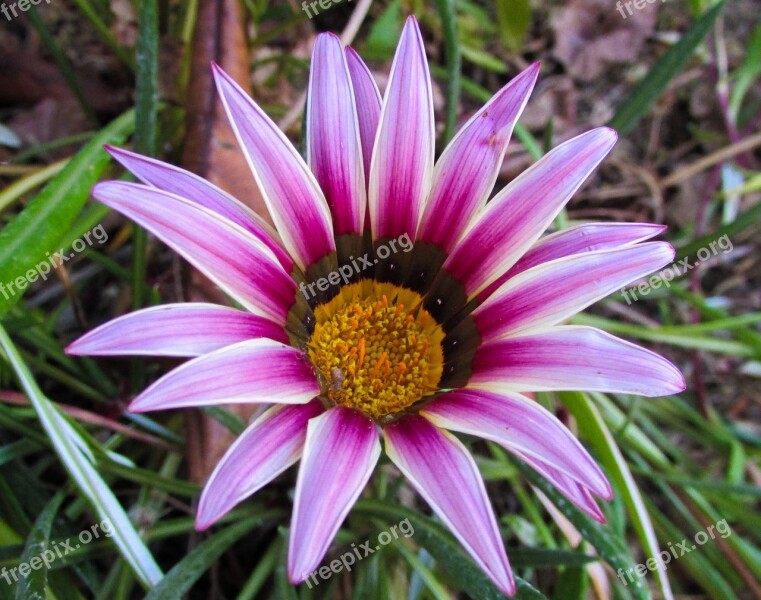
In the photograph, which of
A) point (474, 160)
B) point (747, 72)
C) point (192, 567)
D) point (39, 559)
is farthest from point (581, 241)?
point (747, 72)

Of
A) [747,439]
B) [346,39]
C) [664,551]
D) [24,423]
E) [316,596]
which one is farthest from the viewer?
[747,439]

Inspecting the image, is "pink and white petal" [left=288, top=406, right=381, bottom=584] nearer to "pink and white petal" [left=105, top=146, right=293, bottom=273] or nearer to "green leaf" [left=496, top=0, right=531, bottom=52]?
"pink and white petal" [left=105, top=146, right=293, bottom=273]

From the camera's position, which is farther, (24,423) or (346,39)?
(346,39)

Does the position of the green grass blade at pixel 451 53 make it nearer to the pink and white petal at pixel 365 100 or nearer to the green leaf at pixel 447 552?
the pink and white petal at pixel 365 100

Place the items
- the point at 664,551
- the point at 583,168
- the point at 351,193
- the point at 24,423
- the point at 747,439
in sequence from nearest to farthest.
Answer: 1. the point at 583,168
2. the point at 351,193
3. the point at 24,423
4. the point at 664,551
5. the point at 747,439

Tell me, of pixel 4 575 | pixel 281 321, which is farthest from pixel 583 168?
pixel 4 575

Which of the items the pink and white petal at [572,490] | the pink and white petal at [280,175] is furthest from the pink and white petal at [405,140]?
the pink and white petal at [572,490]

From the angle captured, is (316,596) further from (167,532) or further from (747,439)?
(747,439)

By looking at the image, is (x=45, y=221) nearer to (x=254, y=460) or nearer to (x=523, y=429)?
(x=254, y=460)
